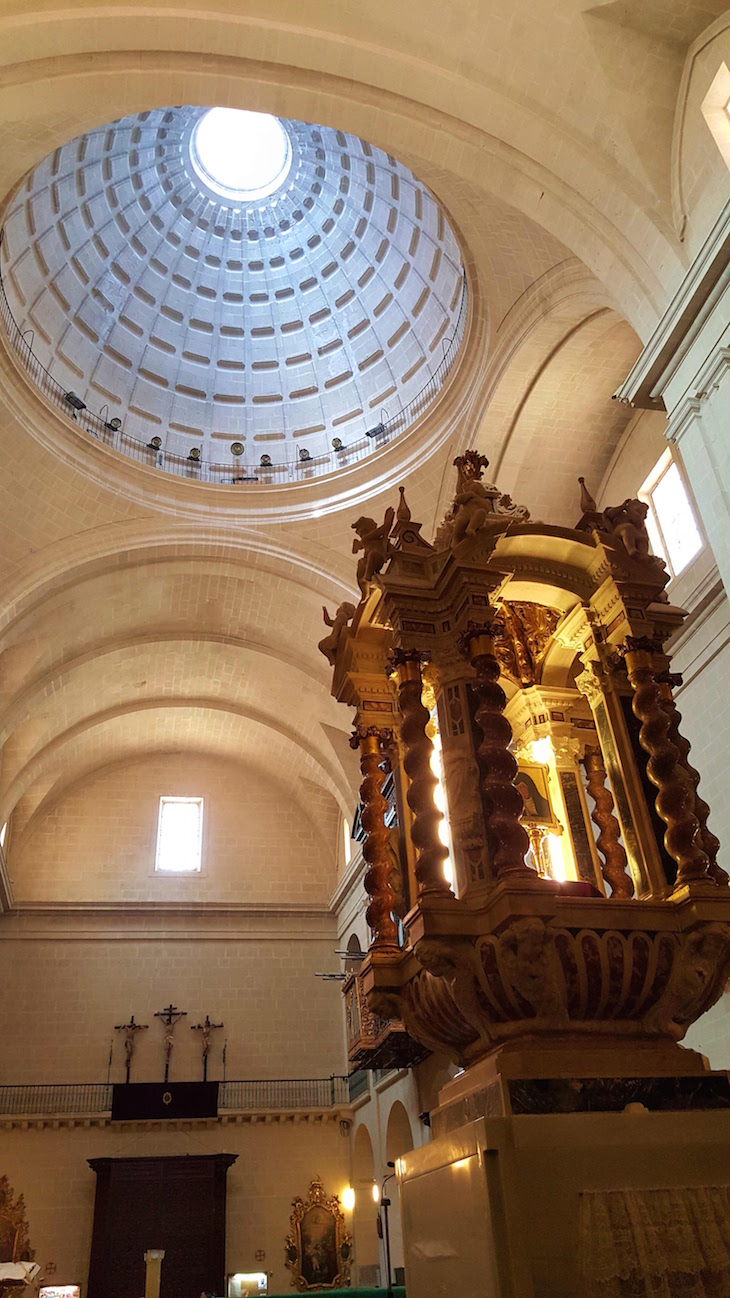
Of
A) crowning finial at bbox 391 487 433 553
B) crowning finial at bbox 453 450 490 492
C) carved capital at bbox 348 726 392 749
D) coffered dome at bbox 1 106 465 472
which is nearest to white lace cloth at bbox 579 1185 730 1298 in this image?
carved capital at bbox 348 726 392 749

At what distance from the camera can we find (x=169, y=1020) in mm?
20266

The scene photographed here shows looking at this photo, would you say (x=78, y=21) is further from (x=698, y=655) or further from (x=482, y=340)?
(x=698, y=655)

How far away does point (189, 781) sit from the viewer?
23.0 m

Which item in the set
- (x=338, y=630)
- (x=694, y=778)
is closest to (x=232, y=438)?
(x=338, y=630)

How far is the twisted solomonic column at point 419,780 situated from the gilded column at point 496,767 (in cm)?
29

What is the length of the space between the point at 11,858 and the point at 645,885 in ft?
61.9

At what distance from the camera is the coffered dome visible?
15391 millimetres

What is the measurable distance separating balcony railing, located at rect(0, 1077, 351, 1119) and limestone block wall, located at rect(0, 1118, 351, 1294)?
338 mm

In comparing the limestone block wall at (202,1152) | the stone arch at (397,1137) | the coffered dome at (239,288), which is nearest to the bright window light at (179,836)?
the limestone block wall at (202,1152)

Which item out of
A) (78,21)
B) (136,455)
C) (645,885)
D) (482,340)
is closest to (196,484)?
(136,455)

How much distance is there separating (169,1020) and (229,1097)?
2000mm

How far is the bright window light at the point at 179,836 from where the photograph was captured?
22.2 m

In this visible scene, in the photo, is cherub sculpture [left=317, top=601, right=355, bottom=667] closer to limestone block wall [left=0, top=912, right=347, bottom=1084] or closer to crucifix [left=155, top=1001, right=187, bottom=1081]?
crucifix [left=155, top=1001, right=187, bottom=1081]

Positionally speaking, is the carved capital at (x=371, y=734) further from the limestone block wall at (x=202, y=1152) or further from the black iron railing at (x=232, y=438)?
the limestone block wall at (x=202, y=1152)
